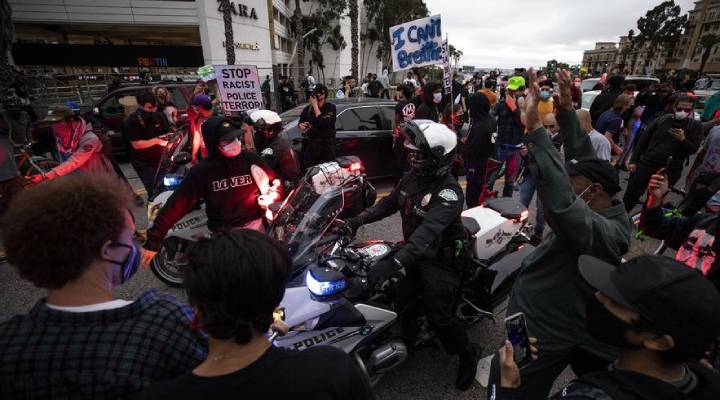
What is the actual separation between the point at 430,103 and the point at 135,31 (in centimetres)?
2877

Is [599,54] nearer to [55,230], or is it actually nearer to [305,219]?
[305,219]

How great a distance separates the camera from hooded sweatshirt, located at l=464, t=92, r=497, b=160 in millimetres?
5270

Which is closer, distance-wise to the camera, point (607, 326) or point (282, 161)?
point (607, 326)

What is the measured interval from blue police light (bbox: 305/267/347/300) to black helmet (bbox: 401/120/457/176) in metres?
1.06

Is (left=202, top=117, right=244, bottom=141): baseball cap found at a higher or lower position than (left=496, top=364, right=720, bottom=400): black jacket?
higher

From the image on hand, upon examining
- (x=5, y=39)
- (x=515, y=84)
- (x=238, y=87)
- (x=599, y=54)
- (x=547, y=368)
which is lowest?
(x=547, y=368)

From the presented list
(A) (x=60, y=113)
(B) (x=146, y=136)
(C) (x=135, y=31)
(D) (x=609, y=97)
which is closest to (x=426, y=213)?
(B) (x=146, y=136)

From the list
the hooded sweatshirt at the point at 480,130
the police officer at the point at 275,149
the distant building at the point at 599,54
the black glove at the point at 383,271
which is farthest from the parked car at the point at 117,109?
the distant building at the point at 599,54

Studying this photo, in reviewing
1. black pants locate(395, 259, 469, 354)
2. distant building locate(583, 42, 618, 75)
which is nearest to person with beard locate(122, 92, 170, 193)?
black pants locate(395, 259, 469, 354)

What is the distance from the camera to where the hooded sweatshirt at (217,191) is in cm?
296

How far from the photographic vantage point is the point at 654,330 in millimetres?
1059

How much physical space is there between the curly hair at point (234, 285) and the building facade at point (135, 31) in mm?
20094

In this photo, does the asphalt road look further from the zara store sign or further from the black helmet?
the zara store sign

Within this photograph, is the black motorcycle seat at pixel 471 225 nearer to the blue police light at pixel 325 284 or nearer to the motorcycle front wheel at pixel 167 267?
the blue police light at pixel 325 284
